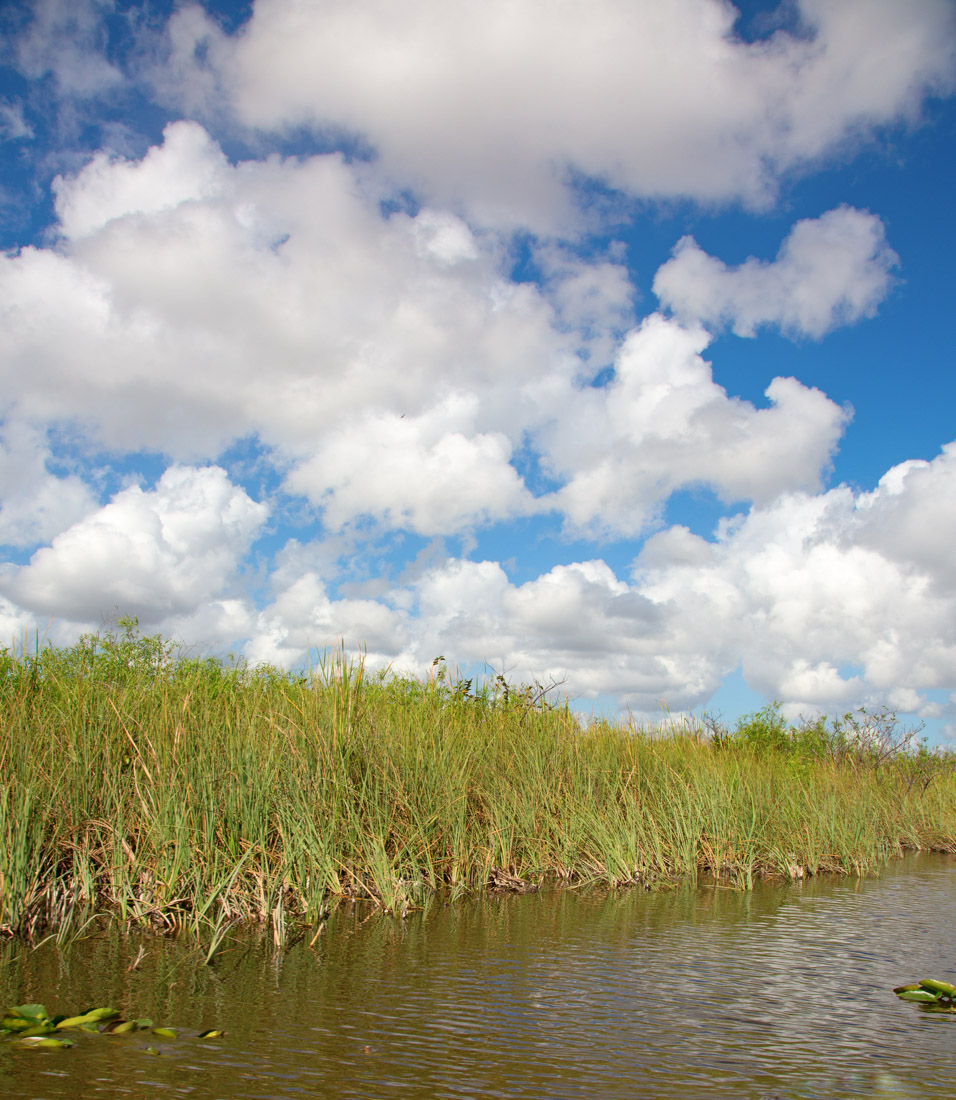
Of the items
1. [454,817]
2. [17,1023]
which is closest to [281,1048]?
[17,1023]

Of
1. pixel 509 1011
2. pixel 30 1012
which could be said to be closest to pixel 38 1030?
pixel 30 1012

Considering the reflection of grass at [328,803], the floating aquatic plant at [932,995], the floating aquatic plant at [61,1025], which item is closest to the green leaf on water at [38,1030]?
Result: the floating aquatic plant at [61,1025]

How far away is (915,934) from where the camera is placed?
19.9ft

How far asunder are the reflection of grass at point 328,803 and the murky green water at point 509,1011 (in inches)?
21.0

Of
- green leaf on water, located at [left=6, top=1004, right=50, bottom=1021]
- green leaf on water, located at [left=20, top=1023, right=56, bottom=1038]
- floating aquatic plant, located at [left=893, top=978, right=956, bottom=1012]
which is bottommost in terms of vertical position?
floating aquatic plant, located at [left=893, top=978, right=956, bottom=1012]

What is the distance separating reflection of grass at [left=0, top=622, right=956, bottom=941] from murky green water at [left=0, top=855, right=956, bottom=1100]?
53 cm

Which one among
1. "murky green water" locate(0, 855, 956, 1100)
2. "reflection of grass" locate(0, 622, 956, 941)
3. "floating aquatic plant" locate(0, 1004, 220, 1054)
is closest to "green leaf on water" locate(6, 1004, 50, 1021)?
"floating aquatic plant" locate(0, 1004, 220, 1054)

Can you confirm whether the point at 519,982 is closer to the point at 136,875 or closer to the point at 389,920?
the point at 389,920

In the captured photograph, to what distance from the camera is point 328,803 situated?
638 centimetres

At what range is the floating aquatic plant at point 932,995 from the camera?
14.0 feet

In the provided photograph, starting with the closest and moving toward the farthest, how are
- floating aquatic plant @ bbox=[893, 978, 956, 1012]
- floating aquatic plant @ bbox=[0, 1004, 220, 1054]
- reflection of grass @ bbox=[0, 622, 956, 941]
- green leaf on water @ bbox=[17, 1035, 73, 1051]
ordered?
green leaf on water @ bbox=[17, 1035, 73, 1051] < floating aquatic plant @ bbox=[0, 1004, 220, 1054] < floating aquatic plant @ bbox=[893, 978, 956, 1012] < reflection of grass @ bbox=[0, 622, 956, 941]

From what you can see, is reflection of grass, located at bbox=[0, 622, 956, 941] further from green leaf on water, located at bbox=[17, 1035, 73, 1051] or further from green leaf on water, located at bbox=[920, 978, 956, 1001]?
green leaf on water, located at bbox=[920, 978, 956, 1001]

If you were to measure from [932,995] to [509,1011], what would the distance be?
2.28m

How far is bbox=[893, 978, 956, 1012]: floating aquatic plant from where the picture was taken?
427cm
